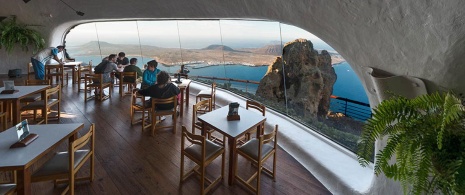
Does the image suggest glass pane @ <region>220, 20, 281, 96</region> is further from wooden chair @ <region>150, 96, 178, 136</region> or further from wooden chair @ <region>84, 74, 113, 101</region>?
wooden chair @ <region>84, 74, 113, 101</region>

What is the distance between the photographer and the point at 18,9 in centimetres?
907

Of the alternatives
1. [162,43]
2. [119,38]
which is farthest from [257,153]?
[119,38]

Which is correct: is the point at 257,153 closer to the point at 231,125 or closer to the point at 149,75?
the point at 231,125

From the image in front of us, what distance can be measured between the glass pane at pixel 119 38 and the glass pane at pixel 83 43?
34 cm

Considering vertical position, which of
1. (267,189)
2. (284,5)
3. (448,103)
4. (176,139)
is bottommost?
(267,189)

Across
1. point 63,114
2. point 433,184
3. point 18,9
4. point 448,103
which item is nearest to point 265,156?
point 433,184

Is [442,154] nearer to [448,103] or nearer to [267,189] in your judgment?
[448,103]

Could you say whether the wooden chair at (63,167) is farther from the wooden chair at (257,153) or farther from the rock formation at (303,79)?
the rock formation at (303,79)

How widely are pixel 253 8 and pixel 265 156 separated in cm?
269

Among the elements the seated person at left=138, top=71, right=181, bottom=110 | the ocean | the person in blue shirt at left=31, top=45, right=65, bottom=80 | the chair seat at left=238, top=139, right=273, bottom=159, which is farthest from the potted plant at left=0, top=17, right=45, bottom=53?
the chair seat at left=238, top=139, right=273, bottom=159

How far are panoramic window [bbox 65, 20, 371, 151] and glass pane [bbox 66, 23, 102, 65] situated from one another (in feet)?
0.15

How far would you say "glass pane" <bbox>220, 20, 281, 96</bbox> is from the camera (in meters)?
5.50

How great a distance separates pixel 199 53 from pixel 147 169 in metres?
5.18

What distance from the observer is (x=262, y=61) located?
5965 millimetres
